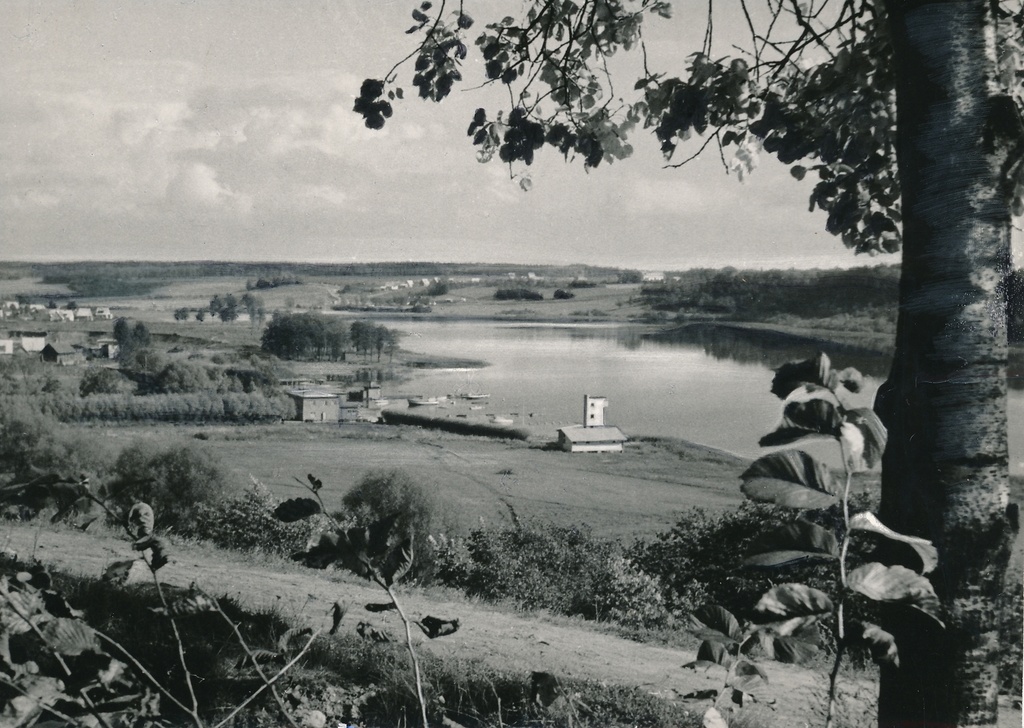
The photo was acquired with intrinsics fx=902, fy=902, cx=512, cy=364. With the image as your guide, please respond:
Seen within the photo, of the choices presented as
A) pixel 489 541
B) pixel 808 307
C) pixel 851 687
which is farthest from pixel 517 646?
pixel 808 307

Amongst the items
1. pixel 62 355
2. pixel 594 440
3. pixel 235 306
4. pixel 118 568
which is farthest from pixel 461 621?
pixel 62 355

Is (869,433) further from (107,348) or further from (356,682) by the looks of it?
(107,348)

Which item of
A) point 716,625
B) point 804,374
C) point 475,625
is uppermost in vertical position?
point 804,374

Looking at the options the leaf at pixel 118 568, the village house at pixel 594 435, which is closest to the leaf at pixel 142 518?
the leaf at pixel 118 568

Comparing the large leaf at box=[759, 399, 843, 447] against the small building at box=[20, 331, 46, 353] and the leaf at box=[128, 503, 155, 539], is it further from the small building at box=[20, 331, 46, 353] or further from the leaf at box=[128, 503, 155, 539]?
the small building at box=[20, 331, 46, 353]

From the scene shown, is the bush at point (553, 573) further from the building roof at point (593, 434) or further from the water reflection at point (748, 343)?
the water reflection at point (748, 343)

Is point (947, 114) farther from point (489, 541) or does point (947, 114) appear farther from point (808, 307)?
point (489, 541)
